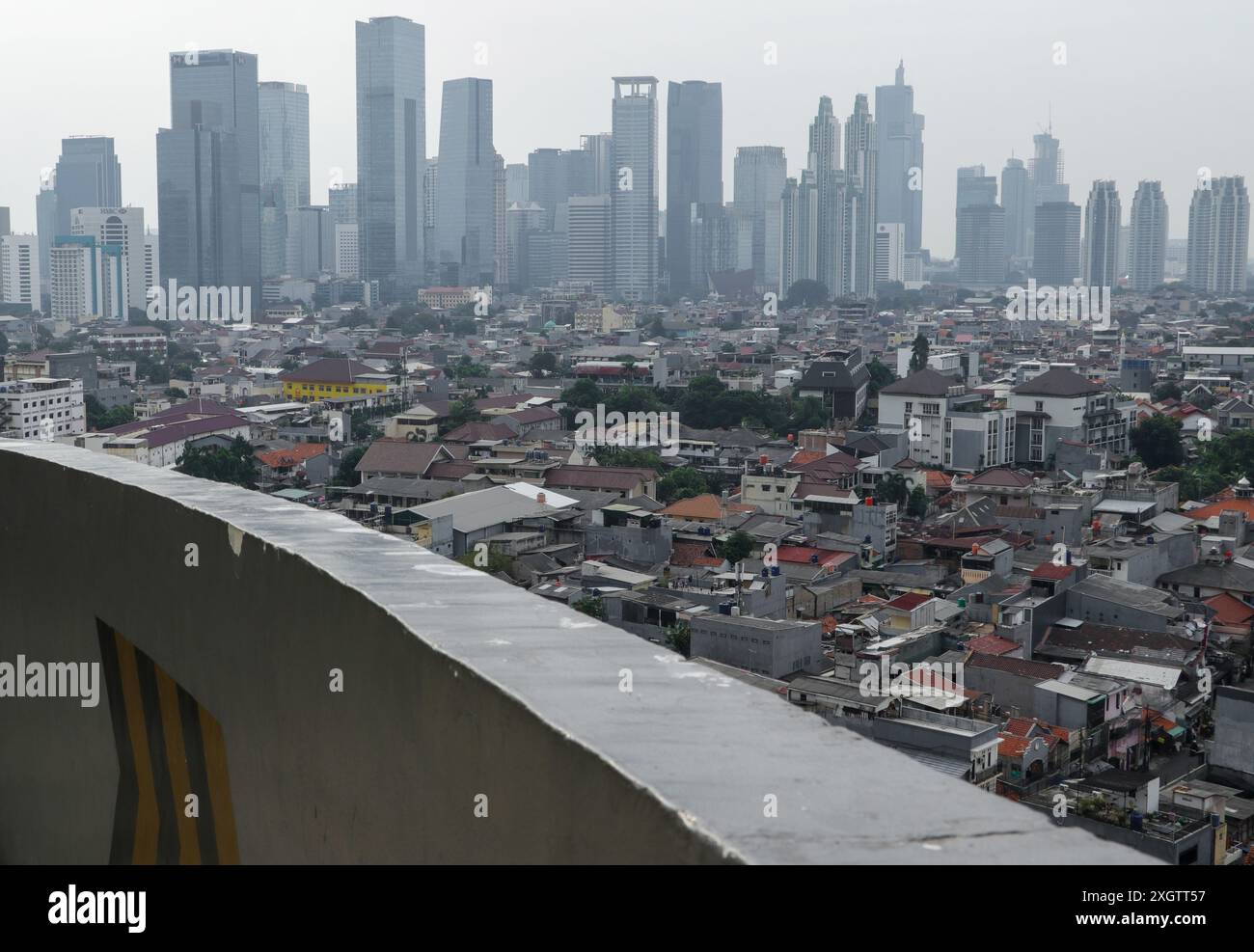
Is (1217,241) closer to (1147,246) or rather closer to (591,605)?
(1147,246)

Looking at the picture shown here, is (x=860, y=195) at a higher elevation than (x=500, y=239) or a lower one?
higher

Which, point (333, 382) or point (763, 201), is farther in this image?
point (763, 201)

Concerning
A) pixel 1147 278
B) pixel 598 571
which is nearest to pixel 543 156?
pixel 1147 278

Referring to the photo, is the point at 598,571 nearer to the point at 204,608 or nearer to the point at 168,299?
the point at 204,608

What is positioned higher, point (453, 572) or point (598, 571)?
point (453, 572)
